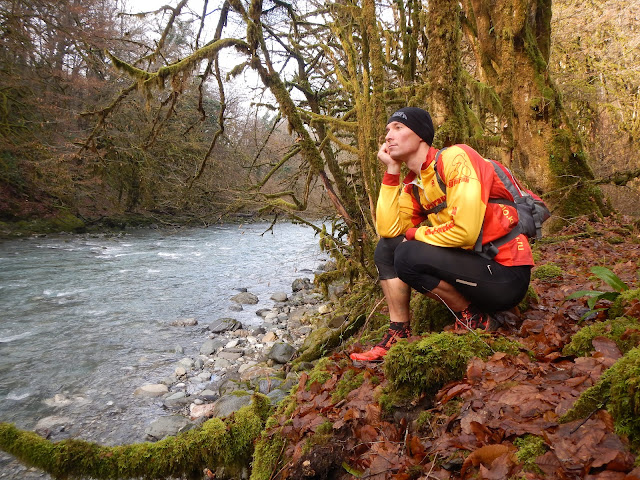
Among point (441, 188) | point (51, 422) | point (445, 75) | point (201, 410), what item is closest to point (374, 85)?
point (445, 75)

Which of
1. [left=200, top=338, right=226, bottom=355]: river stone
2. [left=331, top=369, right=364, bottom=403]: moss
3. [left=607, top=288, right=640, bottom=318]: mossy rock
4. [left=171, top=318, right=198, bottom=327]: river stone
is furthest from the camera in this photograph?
[left=171, top=318, right=198, bottom=327]: river stone

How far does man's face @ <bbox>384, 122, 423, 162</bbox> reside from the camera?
2.93 m

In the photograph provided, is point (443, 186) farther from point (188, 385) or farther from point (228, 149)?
point (228, 149)

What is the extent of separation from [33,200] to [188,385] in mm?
14996

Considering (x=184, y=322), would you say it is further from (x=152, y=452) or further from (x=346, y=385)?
(x=346, y=385)

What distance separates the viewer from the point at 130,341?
22.7ft

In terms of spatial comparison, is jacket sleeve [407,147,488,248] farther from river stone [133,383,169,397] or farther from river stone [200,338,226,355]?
river stone [200,338,226,355]

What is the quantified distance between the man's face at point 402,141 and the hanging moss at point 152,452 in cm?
204

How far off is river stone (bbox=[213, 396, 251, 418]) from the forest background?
2597mm

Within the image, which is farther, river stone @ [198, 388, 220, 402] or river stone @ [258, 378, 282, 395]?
river stone @ [198, 388, 220, 402]

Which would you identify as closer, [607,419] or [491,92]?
[607,419]

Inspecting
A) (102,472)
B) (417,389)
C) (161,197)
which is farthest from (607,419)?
(161,197)

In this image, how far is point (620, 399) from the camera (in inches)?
49.3

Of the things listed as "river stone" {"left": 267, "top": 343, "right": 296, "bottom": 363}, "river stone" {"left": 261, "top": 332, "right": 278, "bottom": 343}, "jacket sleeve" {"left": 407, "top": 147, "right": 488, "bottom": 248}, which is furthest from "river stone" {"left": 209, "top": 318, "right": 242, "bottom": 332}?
"jacket sleeve" {"left": 407, "top": 147, "right": 488, "bottom": 248}
